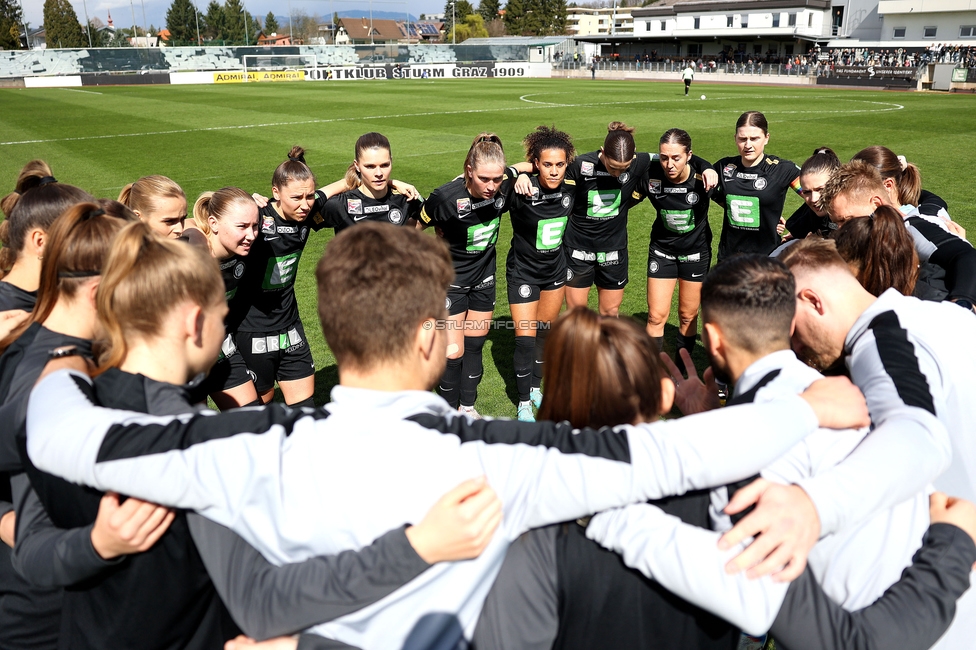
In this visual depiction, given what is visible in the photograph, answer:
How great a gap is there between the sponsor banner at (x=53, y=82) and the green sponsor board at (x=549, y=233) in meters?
49.0

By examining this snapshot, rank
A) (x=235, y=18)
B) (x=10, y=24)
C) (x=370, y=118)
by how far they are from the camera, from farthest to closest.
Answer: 1. (x=235, y=18)
2. (x=10, y=24)
3. (x=370, y=118)

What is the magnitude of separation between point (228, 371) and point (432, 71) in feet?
178

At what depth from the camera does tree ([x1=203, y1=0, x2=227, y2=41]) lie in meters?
97.6

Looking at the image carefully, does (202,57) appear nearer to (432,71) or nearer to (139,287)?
(432,71)

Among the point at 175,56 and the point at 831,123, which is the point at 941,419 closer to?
the point at 831,123

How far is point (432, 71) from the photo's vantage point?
54594 millimetres

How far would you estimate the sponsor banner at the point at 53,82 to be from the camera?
141 feet

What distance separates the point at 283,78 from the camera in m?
51.0

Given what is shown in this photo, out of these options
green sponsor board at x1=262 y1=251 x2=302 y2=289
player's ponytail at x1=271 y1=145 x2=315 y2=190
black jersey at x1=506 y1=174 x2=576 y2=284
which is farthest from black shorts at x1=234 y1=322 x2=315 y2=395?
black jersey at x1=506 y1=174 x2=576 y2=284

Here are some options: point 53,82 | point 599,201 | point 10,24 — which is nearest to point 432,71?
point 53,82

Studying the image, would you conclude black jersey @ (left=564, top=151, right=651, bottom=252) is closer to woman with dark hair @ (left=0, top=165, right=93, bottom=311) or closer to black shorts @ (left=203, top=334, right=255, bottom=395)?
black shorts @ (left=203, top=334, right=255, bottom=395)

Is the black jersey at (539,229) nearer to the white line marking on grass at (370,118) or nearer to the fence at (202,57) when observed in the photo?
the white line marking on grass at (370,118)

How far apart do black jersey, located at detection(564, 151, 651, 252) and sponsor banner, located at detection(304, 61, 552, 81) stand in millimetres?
49823

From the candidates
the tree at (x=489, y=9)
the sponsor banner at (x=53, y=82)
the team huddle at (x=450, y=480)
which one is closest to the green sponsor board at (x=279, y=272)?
the team huddle at (x=450, y=480)
